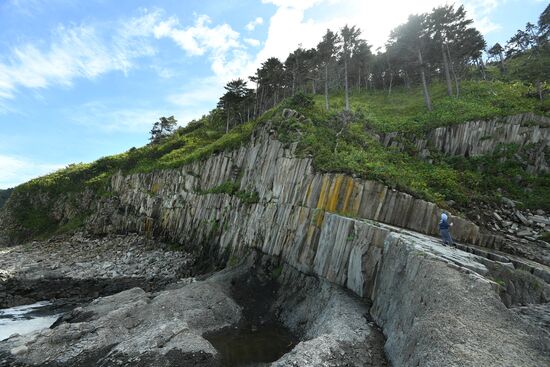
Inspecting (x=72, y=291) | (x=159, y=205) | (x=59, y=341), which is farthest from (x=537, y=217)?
(x=159, y=205)

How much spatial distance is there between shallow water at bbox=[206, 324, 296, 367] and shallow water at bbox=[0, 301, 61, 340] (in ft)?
52.4

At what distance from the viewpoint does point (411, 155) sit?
38062 mm

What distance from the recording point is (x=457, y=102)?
156 feet

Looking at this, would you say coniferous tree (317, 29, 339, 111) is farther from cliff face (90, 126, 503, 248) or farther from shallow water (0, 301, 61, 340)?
shallow water (0, 301, 61, 340)

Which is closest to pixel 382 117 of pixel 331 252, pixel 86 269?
pixel 331 252

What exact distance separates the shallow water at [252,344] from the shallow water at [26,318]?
52.4 ft

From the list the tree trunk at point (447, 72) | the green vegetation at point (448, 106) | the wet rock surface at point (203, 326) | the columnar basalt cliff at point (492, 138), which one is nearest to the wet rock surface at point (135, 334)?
the wet rock surface at point (203, 326)

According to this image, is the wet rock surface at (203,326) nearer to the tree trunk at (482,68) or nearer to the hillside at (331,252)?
the hillside at (331,252)

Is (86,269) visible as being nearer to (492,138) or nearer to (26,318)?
(26,318)

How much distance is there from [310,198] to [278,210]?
4074 mm

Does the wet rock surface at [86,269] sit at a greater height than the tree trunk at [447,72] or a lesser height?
lesser

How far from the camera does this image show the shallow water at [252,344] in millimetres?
18281

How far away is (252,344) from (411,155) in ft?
95.9

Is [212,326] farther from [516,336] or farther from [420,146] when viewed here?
[420,146]
